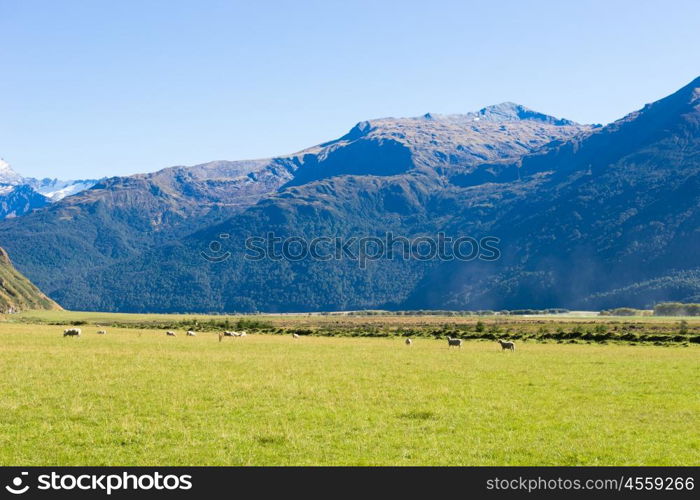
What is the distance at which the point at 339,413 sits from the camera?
23688mm

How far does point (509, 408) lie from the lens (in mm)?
25062

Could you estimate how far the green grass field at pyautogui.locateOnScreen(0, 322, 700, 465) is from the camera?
1784 cm

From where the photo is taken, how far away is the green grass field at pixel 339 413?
1784cm

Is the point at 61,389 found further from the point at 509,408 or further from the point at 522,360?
the point at 522,360

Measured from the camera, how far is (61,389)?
91.8 feet

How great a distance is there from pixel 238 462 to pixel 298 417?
599 centimetres

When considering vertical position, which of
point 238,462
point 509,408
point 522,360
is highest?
point 238,462

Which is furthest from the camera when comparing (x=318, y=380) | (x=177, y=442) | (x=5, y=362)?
(x=5, y=362)
